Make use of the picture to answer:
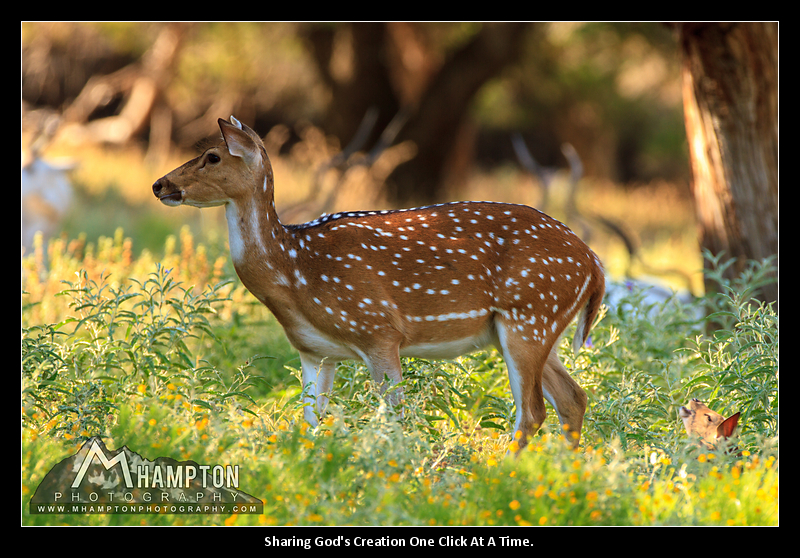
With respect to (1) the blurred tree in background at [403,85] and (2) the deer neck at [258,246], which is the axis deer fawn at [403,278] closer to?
(2) the deer neck at [258,246]

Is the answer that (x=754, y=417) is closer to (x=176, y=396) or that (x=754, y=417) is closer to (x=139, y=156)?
(x=176, y=396)

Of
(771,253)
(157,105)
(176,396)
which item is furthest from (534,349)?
(157,105)

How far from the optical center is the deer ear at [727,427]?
171 inches

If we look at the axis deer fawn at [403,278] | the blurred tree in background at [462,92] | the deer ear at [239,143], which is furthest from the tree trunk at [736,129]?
the deer ear at [239,143]

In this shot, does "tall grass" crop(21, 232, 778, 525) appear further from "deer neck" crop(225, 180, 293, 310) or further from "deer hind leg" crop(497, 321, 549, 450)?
"deer neck" crop(225, 180, 293, 310)

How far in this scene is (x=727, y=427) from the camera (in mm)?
4363

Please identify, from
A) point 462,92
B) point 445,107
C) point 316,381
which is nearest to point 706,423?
point 316,381

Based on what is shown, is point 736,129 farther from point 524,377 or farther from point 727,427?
point 524,377

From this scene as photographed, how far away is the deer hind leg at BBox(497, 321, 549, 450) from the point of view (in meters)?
4.57

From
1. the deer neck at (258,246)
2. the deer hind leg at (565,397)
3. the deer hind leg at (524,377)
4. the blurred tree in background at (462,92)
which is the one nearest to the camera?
the deer neck at (258,246)

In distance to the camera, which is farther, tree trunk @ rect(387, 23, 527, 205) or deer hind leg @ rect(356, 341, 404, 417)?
tree trunk @ rect(387, 23, 527, 205)
